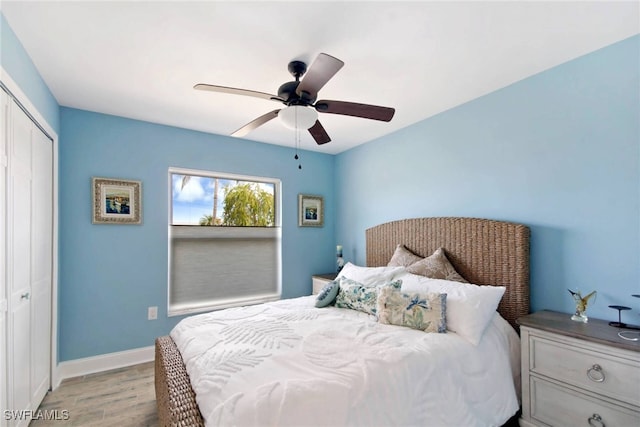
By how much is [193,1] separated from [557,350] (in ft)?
8.98

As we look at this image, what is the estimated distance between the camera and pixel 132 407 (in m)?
2.34

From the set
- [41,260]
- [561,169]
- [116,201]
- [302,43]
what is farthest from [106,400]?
[561,169]

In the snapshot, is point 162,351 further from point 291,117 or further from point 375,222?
point 375,222

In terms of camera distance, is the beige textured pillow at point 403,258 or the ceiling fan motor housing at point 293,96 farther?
the beige textured pillow at point 403,258

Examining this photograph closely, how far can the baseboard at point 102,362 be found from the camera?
2.81 meters

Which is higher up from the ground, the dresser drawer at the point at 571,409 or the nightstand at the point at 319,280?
the nightstand at the point at 319,280

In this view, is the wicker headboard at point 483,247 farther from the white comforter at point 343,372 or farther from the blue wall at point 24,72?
the blue wall at point 24,72

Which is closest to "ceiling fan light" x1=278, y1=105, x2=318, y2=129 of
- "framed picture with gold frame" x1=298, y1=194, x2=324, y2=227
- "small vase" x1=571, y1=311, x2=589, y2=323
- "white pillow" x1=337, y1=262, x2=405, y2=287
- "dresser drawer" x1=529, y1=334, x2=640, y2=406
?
"white pillow" x1=337, y1=262, x2=405, y2=287

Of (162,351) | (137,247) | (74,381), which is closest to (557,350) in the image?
(162,351)

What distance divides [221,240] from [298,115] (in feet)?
7.17

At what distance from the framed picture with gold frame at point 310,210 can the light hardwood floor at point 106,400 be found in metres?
2.34

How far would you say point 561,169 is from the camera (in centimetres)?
217

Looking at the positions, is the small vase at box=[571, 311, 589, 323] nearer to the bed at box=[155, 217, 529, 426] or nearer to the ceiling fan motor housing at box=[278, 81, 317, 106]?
the bed at box=[155, 217, 529, 426]

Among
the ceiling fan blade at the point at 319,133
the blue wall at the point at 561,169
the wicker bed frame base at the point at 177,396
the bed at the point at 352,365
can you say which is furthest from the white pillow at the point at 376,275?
the wicker bed frame base at the point at 177,396
